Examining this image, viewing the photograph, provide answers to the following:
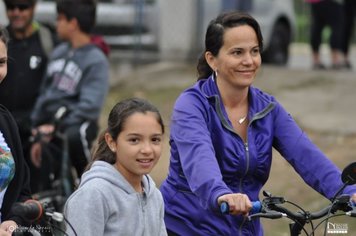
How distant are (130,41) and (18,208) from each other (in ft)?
36.2

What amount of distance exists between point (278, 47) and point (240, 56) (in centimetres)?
1076

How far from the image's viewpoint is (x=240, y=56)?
17.7 ft

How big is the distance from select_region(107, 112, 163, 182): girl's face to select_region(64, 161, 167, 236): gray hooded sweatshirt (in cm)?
6

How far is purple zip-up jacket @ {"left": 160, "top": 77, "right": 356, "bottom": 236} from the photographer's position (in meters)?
5.22

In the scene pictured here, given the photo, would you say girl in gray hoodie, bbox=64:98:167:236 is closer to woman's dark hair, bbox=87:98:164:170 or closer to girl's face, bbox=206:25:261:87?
woman's dark hair, bbox=87:98:164:170

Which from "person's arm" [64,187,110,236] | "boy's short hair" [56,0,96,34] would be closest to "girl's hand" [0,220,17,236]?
"person's arm" [64,187,110,236]

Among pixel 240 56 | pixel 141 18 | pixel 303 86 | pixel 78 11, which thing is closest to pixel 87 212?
pixel 240 56

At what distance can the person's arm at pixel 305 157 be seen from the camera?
5.31 metres

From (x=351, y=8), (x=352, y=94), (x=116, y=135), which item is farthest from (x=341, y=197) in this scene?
(x=351, y=8)

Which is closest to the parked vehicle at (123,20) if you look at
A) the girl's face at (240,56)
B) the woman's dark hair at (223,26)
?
the woman's dark hair at (223,26)

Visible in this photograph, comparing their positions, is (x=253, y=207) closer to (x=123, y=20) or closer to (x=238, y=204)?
(x=238, y=204)

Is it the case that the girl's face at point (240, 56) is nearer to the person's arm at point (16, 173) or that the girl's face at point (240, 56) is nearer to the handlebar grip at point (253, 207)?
the handlebar grip at point (253, 207)

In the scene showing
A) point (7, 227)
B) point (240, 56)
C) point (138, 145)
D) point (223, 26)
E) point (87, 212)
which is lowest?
point (7, 227)

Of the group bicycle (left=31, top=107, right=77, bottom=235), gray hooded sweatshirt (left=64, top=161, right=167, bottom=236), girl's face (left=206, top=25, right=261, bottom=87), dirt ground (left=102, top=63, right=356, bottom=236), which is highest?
girl's face (left=206, top=25, right=261, bottom=87)
